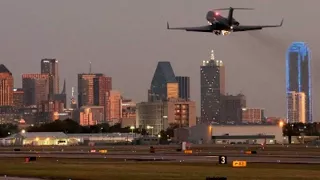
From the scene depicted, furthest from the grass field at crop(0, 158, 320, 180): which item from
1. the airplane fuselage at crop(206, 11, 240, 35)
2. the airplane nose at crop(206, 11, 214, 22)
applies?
the airplane nose at crop(206, 11, 214, 22)

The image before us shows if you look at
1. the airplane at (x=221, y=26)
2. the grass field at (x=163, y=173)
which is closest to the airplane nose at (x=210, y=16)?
the airplane at (x=221, y=26)

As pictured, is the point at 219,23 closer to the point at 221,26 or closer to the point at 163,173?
the point at 221,26

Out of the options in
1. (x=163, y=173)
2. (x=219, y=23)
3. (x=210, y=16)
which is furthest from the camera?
(x=210, y=16)

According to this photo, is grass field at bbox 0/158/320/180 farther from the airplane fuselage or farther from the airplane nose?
the airplane nose

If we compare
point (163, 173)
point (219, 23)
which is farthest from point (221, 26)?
point (163, 173)

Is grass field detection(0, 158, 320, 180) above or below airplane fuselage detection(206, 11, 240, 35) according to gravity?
below

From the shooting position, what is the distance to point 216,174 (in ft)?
240

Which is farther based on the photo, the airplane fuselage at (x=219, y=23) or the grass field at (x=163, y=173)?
the airplane fuselage at (x=219, y=23)

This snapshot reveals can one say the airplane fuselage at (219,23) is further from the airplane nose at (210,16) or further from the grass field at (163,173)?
the grass field at (163,173)

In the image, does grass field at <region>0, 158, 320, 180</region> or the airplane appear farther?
the airplane

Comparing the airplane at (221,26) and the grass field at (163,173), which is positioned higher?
the airplane at (221,26)

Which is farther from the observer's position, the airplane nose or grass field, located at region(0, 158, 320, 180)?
the airplane nose

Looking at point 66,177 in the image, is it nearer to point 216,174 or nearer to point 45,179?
point 45,179

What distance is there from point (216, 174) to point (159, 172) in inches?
260
